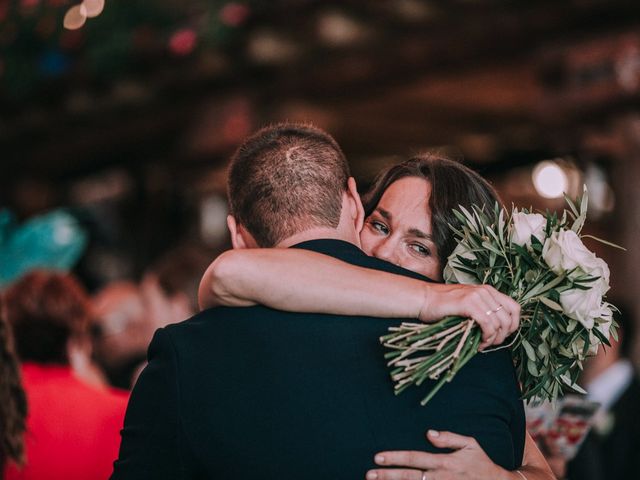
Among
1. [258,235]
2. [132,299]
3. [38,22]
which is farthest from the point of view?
[38,22]

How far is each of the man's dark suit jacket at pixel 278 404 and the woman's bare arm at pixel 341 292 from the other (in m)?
0.03

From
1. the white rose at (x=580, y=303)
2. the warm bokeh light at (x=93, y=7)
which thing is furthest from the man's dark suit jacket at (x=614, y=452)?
the warm bokeh light at (x=93, y=7)

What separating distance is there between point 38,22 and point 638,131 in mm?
4968

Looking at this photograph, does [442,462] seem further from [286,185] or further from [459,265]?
[286,185]

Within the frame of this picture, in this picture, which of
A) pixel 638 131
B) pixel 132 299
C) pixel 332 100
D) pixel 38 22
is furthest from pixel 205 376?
pixel 38 22

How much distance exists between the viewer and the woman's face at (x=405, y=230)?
7.63 ft

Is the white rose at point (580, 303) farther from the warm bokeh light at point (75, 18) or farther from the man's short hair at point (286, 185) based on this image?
the warm bokeh light at point (75, 18)

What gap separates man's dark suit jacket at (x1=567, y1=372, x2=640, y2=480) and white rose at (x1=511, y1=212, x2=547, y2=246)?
1992mm

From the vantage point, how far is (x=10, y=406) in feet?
8.79

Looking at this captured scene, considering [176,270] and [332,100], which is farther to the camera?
[332,100]

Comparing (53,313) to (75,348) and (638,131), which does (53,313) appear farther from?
(638,131)

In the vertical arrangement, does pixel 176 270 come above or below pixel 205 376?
above

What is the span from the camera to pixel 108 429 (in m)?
2.93

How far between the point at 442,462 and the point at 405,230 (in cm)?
73
